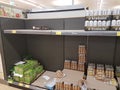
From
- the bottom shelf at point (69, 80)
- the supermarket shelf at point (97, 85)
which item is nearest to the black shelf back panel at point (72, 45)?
the bottom shelf at point (69, 80)

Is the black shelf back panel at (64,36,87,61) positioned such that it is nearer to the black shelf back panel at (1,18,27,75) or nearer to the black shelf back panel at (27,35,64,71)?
the black shelf back panel at (27,35,64,71)

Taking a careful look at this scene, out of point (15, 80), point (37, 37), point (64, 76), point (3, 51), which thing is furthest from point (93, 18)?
point (15, 80)

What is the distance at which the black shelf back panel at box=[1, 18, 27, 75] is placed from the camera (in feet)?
5.31

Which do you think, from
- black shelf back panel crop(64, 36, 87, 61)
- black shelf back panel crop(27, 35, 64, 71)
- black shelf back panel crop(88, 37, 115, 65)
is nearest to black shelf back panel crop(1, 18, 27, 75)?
black shelf back panel crop(27, 35, 64, 71)

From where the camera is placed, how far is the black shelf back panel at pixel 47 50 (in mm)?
1902

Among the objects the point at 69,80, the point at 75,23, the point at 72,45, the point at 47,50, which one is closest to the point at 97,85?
the point at 69,80

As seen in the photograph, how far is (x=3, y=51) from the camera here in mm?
1594

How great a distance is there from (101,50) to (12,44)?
144cm

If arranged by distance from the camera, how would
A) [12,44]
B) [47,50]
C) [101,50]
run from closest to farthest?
[101,50], [12,44], [47,50]

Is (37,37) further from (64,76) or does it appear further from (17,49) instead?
(64,76)

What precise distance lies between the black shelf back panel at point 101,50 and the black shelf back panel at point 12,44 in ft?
4.03

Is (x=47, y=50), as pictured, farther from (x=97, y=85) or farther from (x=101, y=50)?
(x=97, y=85)

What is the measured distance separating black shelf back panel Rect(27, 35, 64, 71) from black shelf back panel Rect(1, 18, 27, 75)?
0.61 feet

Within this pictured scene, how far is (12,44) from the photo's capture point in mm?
1753
